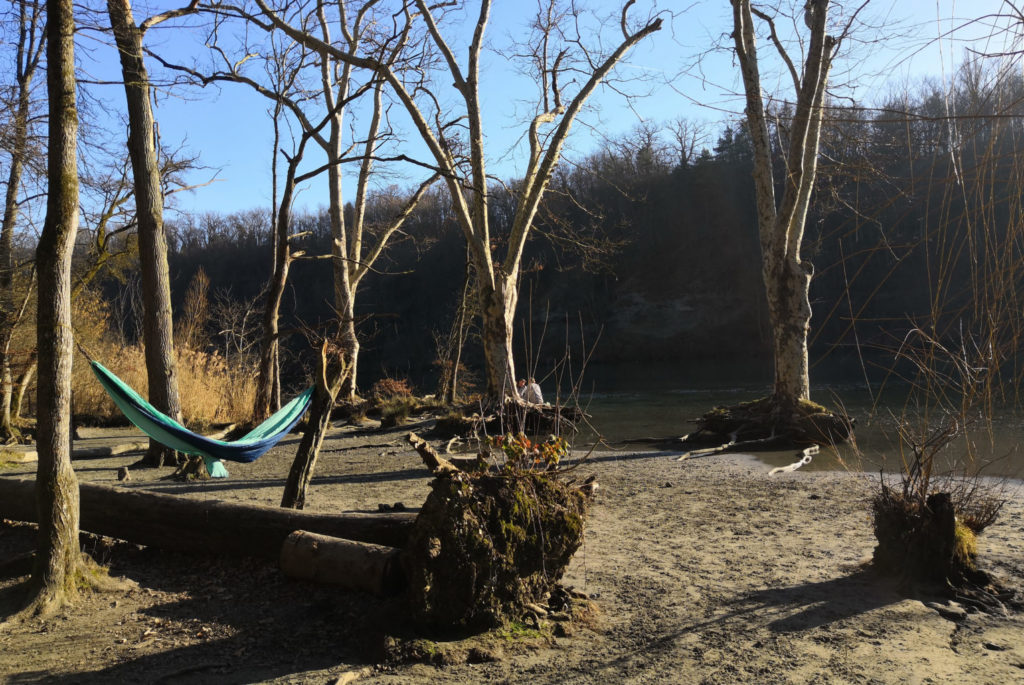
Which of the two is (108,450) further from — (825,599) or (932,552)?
(932,552)

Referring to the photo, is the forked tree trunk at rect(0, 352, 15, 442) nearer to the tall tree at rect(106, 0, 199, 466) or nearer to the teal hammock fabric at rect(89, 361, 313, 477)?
the tall tree at rect(106, 0, 199, 466)

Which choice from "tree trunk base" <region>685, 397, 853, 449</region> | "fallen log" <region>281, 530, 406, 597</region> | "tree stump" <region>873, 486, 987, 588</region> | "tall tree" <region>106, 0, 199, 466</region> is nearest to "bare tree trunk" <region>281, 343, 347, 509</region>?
"fallen log" <region>281, 530, 406, 597</region>

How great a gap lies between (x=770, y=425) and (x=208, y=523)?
Result: 8.12 meters

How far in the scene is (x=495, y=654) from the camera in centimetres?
320

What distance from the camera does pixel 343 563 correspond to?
12.5 ft

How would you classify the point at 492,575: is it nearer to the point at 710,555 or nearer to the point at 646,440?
the point at 710,555

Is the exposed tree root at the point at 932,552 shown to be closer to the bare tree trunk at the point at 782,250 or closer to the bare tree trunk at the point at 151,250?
the bare tree trunk at the point at 782,250

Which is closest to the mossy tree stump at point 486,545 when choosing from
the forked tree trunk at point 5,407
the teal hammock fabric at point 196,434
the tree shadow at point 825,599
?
the tree shadow at point 825,599

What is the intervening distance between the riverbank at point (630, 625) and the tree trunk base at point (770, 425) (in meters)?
4.68

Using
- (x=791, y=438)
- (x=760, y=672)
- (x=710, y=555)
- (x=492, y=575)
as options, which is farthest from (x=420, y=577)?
(x=791, y=438)

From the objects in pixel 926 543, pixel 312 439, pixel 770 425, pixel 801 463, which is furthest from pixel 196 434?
pixel 770 425

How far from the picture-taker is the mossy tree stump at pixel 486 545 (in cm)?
325

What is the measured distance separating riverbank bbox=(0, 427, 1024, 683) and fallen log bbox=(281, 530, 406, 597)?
0.10 m

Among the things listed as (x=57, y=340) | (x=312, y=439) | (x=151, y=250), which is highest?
(x=151, y=250)
